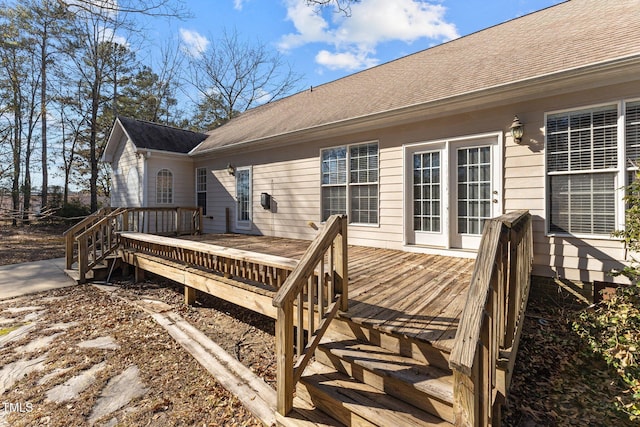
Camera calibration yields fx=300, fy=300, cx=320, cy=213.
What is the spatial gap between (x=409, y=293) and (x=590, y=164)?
3030 mm

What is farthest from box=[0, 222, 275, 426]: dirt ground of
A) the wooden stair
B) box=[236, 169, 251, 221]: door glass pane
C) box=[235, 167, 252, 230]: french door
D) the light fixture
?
the light fixture

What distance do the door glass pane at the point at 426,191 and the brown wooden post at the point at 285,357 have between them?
3921mm

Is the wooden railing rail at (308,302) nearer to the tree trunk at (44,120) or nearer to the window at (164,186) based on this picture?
the window at (164,186)

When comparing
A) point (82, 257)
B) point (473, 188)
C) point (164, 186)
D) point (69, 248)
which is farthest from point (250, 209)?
point (473, 188)

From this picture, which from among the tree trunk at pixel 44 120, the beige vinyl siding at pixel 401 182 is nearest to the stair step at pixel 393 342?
the beige vinyl siding at pixel 401 182

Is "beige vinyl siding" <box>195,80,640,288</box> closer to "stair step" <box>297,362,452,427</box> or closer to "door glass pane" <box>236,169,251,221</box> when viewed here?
"door glass pane" <box>236,169,251,221</box>

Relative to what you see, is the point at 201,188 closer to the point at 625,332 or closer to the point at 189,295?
the point at 189,295

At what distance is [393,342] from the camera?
227 cm

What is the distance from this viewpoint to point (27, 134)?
1608 centimetres

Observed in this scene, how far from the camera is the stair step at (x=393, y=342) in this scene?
6.73 feet

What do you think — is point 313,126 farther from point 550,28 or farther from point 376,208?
point 550,28

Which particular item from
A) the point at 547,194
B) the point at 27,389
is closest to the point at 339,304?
the point at 27,389

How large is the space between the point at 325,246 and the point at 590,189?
3794 millimetres

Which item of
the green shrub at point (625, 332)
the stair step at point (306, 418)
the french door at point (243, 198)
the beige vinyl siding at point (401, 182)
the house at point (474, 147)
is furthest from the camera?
the french door at point (243, 198)
